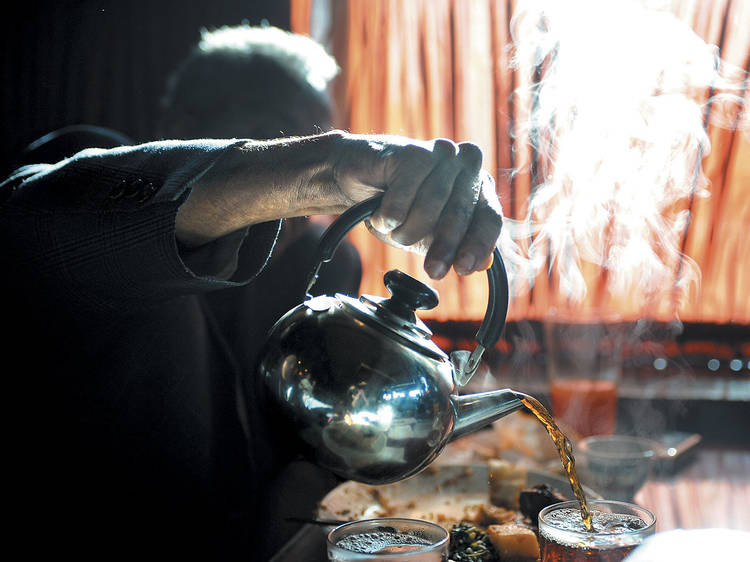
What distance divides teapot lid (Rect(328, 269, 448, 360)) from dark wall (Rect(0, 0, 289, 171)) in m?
3.08

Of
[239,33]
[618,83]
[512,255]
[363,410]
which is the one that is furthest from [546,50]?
[363,410]

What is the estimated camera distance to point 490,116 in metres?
3.57

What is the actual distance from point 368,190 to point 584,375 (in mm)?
1334

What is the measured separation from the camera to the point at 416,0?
3613 millimetres

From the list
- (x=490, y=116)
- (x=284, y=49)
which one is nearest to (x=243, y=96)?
(x=284, y=49)

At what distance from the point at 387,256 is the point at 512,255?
690mm

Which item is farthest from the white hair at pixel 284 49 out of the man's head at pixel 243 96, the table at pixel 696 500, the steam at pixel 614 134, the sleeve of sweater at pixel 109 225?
the table at pixel 696 500

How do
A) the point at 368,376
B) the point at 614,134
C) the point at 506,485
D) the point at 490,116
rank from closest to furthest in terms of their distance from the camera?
1. the point at 368,376
2. the point at 506,485
3. the point at 614,134
4. the point at 490,116

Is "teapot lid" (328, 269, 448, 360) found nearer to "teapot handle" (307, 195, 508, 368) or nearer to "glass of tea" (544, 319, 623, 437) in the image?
"teapot handle" (307, 195, 508, 368)

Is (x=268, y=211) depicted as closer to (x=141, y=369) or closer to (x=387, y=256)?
(x=141, y=369)

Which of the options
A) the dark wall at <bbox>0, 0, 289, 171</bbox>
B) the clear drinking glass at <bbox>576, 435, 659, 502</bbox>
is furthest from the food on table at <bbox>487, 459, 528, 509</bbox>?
→ the dark wall at <bbox>0, 0, 289, 171</bbox>

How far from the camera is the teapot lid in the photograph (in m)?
0.87

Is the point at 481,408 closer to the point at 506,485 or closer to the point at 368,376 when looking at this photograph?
the point at 368,376

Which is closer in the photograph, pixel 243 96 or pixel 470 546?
pixel 470 546
